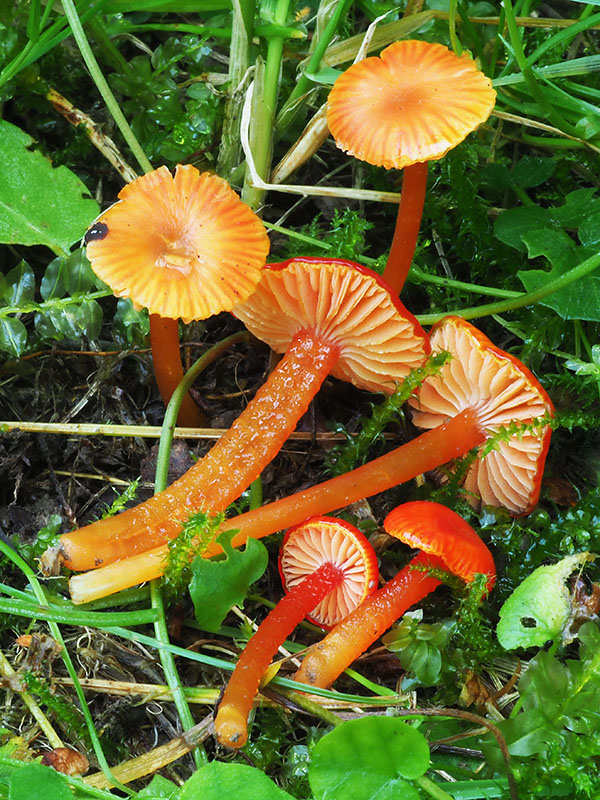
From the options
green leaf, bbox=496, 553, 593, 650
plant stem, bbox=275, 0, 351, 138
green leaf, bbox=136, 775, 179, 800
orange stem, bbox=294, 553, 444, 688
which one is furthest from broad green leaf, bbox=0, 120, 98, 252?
green leaf, bbox=496, 553, 593, 650

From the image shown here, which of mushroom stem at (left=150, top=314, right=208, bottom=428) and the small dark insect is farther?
mushroom stem at (left=150, top=314, right=208, bottom=428)

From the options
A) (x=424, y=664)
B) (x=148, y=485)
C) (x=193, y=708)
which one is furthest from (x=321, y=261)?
(x=193, y=708)

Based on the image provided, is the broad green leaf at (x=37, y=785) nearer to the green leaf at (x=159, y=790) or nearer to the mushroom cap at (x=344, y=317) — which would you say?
the green leaf at (x=159, y=790)

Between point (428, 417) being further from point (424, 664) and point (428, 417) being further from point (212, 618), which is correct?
point (212, 618)

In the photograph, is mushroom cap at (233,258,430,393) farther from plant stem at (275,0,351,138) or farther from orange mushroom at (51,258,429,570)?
plant stem at (275,0,351,138)

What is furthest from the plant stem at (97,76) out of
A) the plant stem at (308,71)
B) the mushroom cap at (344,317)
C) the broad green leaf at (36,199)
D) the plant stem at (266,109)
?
the mushroom cap at (344,317)

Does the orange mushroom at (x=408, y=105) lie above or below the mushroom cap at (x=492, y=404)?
above

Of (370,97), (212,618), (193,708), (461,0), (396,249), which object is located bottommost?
(193,708)
